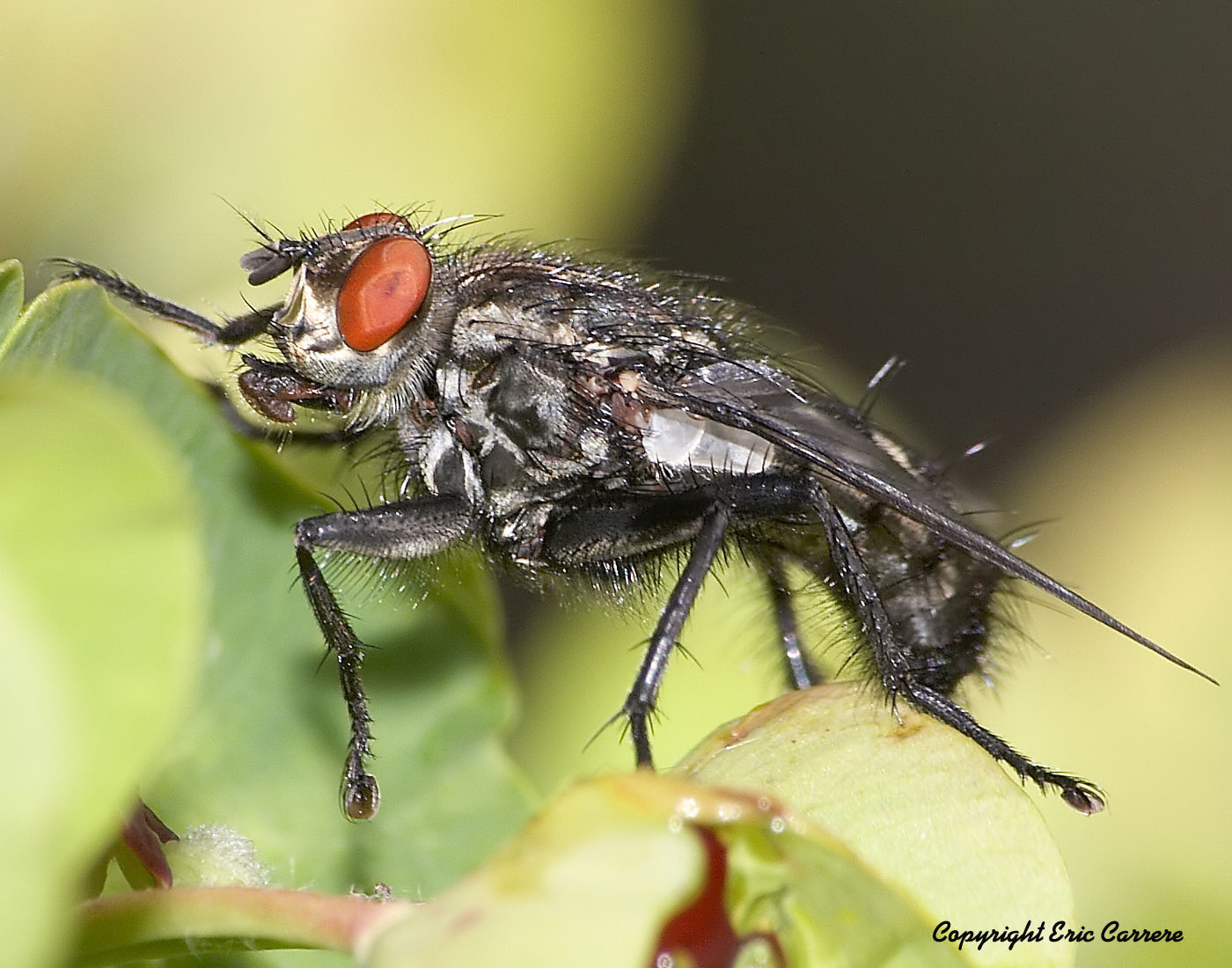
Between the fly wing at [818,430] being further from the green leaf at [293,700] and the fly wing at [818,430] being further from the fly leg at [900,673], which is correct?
the green leaf at [293,700]

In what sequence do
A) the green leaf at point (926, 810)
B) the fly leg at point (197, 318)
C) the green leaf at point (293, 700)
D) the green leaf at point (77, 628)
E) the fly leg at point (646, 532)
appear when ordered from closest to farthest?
the green leaf at point (77, 628), the green leaf at point (926, 810), the green leaf at point (293, 700), the fly leg at point (646, 532), the fly leg at point (197, 318)

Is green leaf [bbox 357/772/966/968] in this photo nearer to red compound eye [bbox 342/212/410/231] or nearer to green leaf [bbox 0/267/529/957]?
green leaf [bbox 0/267/529/957]

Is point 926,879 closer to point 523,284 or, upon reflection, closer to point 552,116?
point 523,284

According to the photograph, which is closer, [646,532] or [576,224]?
[646,532]

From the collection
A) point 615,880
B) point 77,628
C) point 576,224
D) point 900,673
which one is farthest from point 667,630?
point 576,224

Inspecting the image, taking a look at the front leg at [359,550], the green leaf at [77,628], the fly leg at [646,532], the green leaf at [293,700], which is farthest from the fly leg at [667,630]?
the green leaf at [77,628]

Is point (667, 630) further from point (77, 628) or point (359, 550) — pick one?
point (77, 628)

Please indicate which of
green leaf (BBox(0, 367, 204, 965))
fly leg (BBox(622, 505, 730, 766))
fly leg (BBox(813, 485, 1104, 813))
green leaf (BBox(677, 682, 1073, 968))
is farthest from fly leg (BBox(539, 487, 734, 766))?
green leaf (BBox(0, 367, 204, 965))
